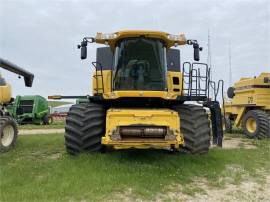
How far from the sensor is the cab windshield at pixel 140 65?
947 cm

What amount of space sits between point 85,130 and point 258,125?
8681 millimetres

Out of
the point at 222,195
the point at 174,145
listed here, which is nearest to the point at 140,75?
the point at 174,145

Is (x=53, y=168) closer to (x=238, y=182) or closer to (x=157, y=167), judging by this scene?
(x=157, y=167)

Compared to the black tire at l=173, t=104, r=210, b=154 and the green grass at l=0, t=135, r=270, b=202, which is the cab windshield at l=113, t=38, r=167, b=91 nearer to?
the black tire at l=173, t=104, r=210, b=154

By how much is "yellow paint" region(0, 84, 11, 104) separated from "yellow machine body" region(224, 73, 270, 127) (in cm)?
953

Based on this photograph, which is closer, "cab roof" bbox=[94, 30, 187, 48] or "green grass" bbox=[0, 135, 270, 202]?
"green grass" bbox=[0, 135, 270, 202]

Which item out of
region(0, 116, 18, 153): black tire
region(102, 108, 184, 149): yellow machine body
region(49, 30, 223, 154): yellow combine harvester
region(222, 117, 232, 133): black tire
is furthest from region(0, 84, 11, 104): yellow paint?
region(222, 117, 232, 133): black tire

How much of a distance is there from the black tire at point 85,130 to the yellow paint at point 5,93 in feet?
13.5

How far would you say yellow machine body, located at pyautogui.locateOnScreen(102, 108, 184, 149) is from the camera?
26.6 ft

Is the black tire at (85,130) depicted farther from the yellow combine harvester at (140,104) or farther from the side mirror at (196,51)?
the side mirror at (196,51)

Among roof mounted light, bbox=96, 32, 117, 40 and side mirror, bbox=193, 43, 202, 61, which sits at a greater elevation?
roof mounted light, bbox=96, 32, 117, 40

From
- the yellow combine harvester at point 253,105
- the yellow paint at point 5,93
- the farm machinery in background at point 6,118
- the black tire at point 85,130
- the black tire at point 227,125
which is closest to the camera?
the black tire at point 85,130

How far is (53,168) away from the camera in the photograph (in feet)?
26.6

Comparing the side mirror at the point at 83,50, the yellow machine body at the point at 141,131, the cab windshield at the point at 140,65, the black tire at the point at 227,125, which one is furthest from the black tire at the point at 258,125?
the side mirror at the point at 83,50
